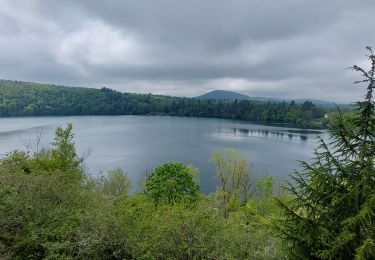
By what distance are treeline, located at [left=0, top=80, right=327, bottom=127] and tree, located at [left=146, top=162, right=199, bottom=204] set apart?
110491mm

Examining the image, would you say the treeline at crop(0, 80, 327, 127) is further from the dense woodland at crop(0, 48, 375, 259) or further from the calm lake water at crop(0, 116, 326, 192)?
the dense woodland at crop(0, 48, 375, 259)

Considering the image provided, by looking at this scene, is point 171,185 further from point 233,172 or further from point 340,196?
point 233,172

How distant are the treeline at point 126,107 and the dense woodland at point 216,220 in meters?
120

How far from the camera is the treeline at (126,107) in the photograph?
141 meters

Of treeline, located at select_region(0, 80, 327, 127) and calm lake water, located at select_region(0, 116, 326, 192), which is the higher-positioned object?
treeline, located at select_region(0, 80, 327, 127)

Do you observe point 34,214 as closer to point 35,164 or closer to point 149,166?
point 35,164

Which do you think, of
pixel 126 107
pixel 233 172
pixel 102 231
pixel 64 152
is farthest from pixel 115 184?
pixel 126 107

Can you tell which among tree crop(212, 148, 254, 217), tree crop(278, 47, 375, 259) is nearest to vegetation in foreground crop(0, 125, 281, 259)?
tree crop(278, 47, 375, 259)

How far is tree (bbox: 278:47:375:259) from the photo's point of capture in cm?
593

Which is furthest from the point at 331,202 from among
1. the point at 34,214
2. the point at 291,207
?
the point at 34,214

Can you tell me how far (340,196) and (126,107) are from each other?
184687 millimetres

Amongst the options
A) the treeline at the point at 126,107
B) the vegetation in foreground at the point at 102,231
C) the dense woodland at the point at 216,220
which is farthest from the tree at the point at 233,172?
the treeline at the point at 126,107

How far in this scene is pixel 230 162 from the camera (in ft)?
120

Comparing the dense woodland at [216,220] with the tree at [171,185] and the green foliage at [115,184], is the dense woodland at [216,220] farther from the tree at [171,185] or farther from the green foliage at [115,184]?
the green foliage at [115,184]
